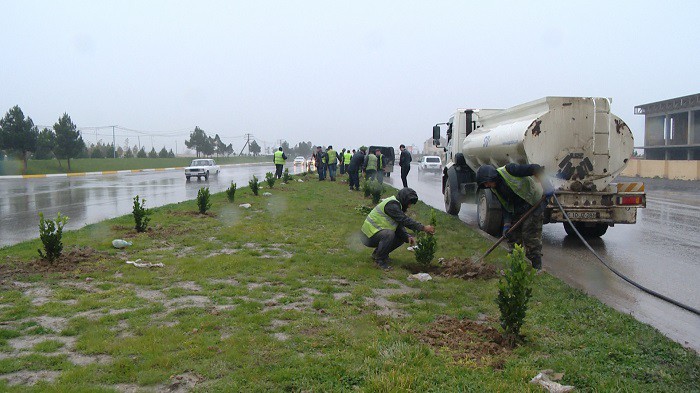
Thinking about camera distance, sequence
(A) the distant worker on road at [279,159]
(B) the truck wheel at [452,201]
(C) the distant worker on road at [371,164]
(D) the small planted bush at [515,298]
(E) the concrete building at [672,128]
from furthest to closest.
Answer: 1. (E) the concrete building at [672,128]
2. (A) the distant worker on road at [279,159]
3. (C) the distant worker on road at [371,164]
4. (B) the truck wheel at [452,201]
5. (D) the small planted bush at [515,298]

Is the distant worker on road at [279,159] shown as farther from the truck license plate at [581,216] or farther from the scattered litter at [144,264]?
the scattered litter at [144,264]

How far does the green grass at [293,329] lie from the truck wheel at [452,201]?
5.36 m

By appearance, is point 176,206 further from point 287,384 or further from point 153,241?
point 287,384

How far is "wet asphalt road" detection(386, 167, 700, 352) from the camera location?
5.44 metres

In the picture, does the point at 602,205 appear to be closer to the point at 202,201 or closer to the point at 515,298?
the point at 515,298

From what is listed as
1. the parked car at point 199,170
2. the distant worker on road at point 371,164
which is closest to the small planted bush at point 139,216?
the distant worker on road at point 371,164

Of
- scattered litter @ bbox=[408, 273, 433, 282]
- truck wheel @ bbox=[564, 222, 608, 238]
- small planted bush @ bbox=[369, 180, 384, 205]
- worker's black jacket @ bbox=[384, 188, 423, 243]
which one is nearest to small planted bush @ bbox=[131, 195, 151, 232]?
worker's black jacket @ bbox=[384, 188, 423, 243]

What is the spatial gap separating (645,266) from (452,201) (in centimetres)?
638

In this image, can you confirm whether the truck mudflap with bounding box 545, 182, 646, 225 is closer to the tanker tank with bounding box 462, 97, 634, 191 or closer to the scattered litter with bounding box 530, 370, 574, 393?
the tanker tank with bounding box 462, 97, 634, 191

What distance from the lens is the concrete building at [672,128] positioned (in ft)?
169

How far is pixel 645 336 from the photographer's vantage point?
175 inches

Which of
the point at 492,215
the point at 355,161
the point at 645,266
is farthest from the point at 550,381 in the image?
the point at 355,161

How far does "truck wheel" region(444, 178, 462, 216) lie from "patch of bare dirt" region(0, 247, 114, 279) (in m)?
8.67

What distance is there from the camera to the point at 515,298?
439 centimetres
